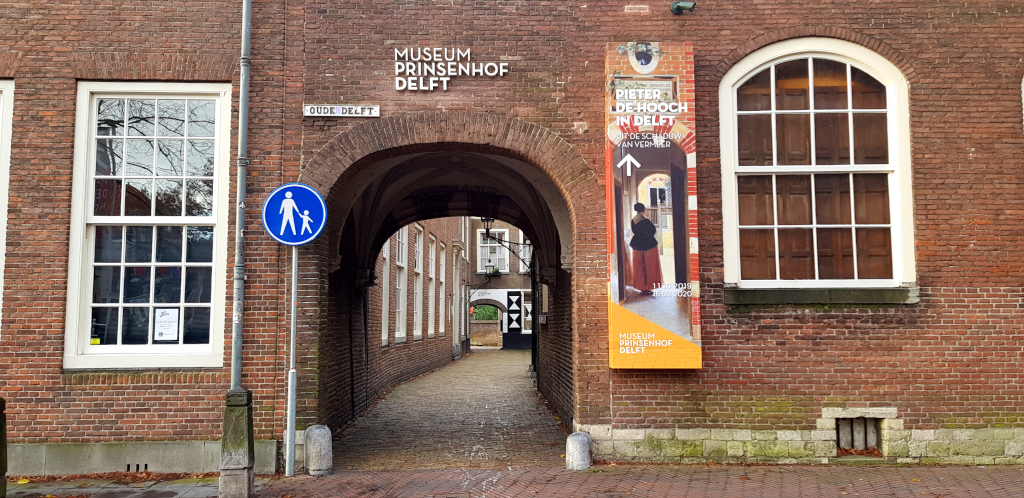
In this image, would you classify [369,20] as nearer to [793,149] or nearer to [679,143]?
[679,143]

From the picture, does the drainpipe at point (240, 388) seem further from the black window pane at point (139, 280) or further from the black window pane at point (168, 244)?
the black window pane at point (139, 280)

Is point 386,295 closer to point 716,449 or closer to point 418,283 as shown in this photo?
point 418,283

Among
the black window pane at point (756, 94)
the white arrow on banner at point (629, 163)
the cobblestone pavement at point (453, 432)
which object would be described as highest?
the black window pane at point (756, 94)

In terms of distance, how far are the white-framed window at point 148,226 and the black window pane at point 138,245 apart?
0.01 m

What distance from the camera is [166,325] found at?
815 centimetres

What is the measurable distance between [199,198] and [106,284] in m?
1.39

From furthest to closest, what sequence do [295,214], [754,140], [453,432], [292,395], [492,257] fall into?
1. [492,257]
2. [453,432]
3. [754,140]
4. [292,395]
5. [295,214]

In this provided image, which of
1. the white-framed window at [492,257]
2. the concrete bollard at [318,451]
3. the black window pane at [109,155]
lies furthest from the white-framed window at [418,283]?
the white-framed window at [492,257]

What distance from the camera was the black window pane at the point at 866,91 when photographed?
28.1 feet

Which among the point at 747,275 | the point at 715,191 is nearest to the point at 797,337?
the point at 747,275

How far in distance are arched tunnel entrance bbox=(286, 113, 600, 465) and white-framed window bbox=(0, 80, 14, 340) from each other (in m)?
3.24

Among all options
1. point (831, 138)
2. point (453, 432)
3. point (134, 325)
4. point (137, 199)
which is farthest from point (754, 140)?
point (134, 325)

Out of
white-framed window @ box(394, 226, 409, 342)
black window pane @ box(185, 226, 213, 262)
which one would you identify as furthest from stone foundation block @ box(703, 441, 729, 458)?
white-framed window @ box(394, 226, 409, 342)

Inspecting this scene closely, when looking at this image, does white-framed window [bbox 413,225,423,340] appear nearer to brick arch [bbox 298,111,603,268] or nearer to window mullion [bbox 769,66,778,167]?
brick arch [bbox 298,111,603,268]
